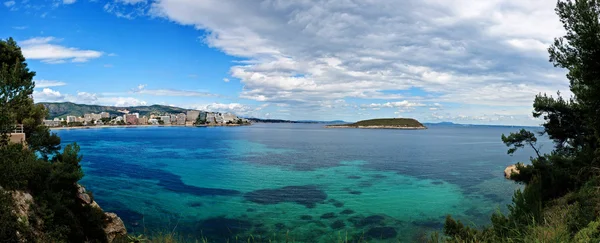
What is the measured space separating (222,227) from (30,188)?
11084 mm

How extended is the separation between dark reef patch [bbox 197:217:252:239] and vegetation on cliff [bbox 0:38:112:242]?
6089 mm

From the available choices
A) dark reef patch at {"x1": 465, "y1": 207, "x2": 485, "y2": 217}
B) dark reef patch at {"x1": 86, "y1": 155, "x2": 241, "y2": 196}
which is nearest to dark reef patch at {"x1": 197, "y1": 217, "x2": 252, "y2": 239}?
dark reef patch at {"x1": 86, "y1": 155, "x2": 241, "y2": 196}

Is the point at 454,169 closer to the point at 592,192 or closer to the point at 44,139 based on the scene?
the point at 592,192

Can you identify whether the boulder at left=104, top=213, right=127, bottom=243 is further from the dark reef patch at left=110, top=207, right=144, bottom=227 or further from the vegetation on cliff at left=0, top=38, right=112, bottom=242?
the dark reef patch at left=110, top=207, right=144, bottom=227

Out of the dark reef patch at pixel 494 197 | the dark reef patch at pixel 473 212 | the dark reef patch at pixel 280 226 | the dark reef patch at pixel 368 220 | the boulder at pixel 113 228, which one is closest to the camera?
the boulder at pixel 113 228

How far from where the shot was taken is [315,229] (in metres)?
20.8

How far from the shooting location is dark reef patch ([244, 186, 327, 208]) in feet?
91.6

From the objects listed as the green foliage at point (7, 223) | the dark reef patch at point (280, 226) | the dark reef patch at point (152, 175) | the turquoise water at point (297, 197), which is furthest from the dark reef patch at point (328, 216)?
the green foliage at point (7, 223)

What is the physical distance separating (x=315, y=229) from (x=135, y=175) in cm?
3052

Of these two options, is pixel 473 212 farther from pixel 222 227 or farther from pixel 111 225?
pixel 111 225

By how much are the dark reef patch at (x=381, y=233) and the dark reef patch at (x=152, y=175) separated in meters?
15.5

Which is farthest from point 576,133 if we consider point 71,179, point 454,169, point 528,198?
point 71,179

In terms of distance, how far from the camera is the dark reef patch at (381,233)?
19.7 m

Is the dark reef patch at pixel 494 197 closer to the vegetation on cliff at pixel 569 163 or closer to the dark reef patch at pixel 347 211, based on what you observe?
the vegetation on cliff at pixel 569 163
